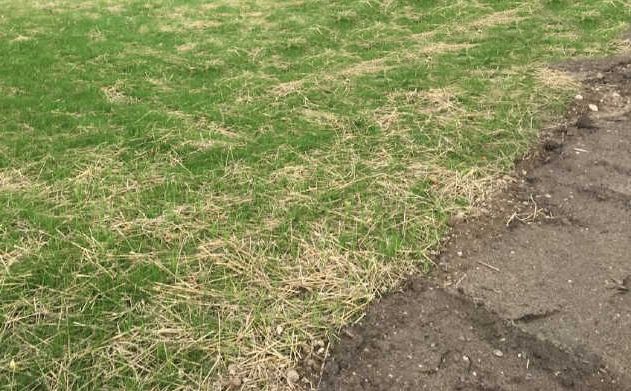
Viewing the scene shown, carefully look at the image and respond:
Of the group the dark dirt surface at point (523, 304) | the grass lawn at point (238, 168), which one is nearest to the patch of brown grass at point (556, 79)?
the grass lawn at point (238, 168)

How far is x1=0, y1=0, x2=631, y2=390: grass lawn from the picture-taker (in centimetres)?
261

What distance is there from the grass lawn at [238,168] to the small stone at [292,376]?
0.10 feet

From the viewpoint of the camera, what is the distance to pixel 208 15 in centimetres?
680

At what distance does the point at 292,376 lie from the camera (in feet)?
8.01

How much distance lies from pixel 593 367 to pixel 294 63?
371 centimetres

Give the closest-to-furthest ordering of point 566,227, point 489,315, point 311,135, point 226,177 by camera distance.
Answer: point 489,315, point 566,227, point 226,177, point 311,135

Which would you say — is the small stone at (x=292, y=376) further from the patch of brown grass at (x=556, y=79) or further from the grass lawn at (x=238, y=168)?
the patch of brown grass at (x=556, y=79)

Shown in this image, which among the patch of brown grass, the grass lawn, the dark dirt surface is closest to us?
the dark dirt surface

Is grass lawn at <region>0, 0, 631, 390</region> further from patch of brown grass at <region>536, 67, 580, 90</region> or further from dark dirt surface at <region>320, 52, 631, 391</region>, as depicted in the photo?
dark dirt surface at <region>320, 52, 631, 391</region>

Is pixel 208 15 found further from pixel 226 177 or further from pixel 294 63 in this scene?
pixel 226 177

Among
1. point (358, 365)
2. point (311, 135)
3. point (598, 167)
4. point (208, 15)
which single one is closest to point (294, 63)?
point (311, 135)

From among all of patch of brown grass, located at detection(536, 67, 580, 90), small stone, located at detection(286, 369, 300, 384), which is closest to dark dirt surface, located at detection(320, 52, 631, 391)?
small stone, located at detection(286, 369, 300, 384)

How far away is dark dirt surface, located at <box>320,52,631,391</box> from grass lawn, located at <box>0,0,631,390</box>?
0.17 metres

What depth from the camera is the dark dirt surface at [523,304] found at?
2.41 metres
